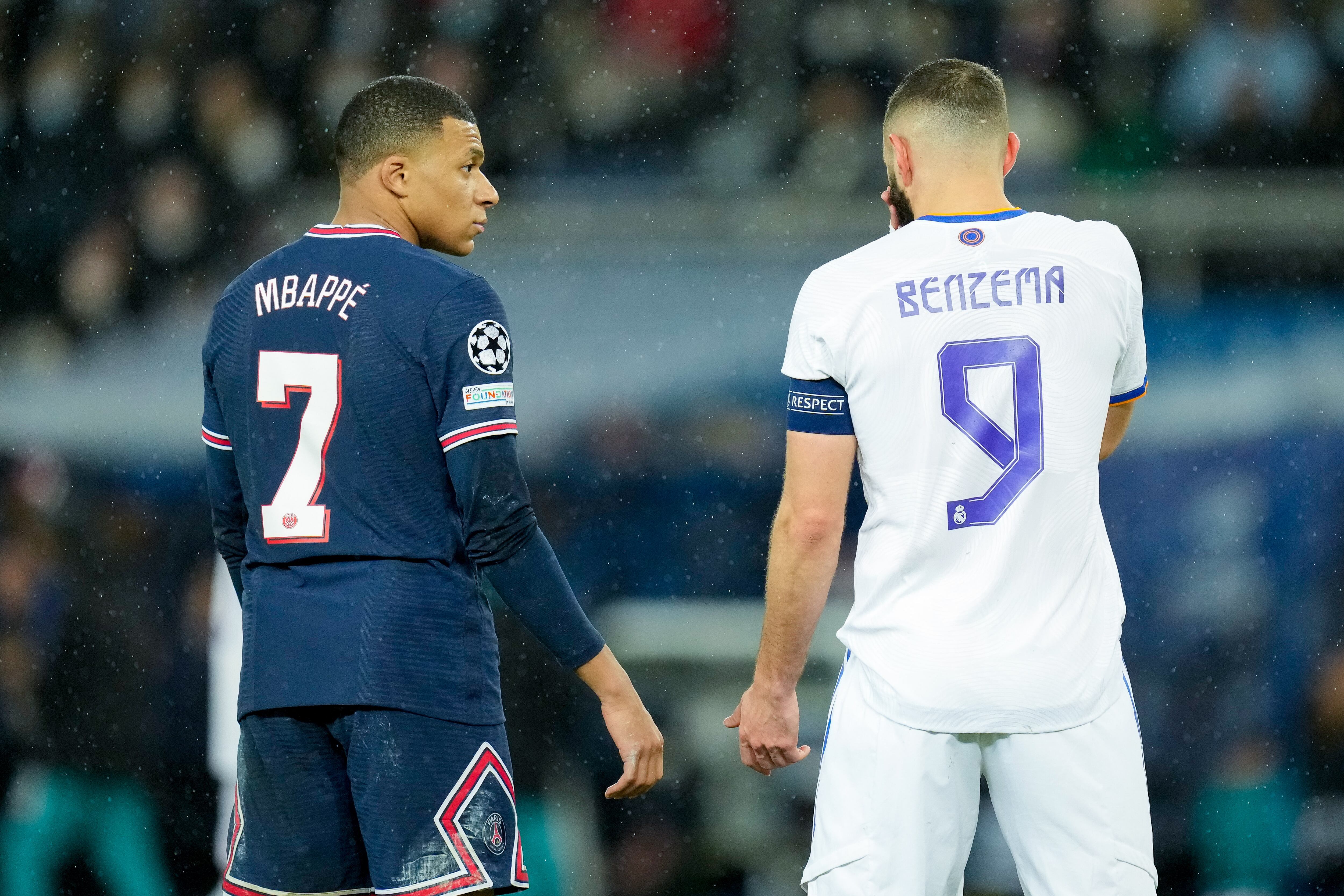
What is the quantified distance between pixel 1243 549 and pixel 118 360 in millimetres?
3050

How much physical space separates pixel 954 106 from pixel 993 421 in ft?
1.63

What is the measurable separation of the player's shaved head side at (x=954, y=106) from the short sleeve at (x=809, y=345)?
0.30 meters

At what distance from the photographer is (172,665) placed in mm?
3494

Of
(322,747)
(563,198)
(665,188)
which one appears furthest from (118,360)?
(322,747)

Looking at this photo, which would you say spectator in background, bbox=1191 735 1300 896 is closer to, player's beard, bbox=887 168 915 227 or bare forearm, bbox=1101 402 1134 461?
bare forearm, bbox=1101 402 1134 461

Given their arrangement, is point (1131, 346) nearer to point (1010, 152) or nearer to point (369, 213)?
point (1010, 152)

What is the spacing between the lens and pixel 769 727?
1.99 m

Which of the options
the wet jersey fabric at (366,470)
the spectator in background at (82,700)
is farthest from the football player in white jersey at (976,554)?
the spectator in background at (82,700)

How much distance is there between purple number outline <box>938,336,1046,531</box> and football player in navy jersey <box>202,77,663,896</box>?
0.60 meters

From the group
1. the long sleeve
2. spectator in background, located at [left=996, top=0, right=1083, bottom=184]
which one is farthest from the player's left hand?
spectator in background, located at [left=996, top=0, right=1083, bottom=184]

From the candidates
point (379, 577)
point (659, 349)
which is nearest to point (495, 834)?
point (379, 577)

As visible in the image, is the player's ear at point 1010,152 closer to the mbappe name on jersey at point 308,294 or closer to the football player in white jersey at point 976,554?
the football player in white jersey at point 976,554

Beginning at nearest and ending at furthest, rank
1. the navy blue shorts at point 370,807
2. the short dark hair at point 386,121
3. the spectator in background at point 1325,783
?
1. the navy blue shorts at point 370,807
2. the short dark hair at point 386,121
3. the spectator in background at point 1325,783

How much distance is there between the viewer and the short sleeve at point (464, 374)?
1.81 metres
